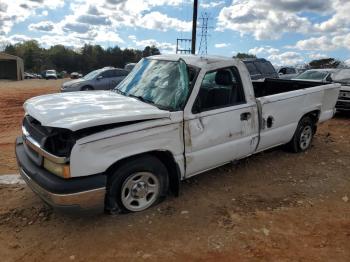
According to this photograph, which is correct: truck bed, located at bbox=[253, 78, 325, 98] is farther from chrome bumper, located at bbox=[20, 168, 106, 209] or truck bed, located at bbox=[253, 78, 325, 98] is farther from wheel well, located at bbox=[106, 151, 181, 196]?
chrome bumper, located at bbox=[20, 168, 106, 209]

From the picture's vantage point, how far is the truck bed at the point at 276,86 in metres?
7.31

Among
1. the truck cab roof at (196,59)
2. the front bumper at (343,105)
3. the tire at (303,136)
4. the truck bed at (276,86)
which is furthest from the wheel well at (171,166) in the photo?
the front bumper at (343,105)

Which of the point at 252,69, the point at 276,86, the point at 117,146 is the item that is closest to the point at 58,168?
the point at 117,146

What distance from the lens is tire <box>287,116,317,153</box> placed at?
6.62 m

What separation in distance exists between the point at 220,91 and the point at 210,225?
Answer: 6.00 feet

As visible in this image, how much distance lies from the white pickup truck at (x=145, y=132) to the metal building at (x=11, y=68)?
47968mm

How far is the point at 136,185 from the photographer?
4227 millimetres

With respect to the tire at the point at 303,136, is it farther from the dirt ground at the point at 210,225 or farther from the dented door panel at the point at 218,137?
the dented door panel at the point at 218,137

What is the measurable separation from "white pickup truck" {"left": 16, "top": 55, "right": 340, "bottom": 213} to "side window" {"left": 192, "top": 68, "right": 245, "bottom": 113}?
14mm

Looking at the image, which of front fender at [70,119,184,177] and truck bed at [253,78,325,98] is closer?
front fender at [70,119,184,177]

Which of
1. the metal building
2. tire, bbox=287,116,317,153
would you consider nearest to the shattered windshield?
tire, bbox=287,116,317,153

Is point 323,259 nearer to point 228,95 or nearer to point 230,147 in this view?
point 230,147

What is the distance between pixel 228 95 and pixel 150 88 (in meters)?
1.09

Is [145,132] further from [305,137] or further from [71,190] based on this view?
[305,137]
